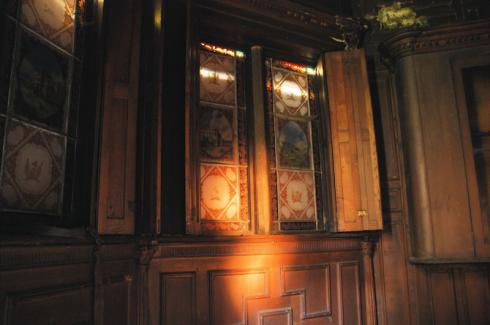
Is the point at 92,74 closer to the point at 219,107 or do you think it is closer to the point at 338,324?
the point at 219,107

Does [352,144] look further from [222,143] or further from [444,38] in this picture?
[444,38]

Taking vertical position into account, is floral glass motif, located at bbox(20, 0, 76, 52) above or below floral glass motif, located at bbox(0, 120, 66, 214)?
above

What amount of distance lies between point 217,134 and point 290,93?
0.81m

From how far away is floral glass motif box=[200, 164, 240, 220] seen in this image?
9.48 feet

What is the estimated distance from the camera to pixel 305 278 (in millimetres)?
3008

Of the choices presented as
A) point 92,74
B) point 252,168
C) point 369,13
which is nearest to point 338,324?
point 252,168

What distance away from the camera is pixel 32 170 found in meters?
1.82

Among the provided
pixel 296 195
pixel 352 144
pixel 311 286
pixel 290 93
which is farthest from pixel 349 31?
pixel 311 286

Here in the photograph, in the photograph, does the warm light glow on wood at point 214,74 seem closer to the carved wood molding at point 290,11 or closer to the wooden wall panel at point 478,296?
the carved wood molding at point 290,11

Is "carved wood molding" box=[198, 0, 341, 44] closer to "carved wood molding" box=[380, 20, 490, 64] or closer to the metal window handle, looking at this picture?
"carved wood molding" box=[380, 20, 490, 64]

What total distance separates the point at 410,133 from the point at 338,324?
1.55 meters

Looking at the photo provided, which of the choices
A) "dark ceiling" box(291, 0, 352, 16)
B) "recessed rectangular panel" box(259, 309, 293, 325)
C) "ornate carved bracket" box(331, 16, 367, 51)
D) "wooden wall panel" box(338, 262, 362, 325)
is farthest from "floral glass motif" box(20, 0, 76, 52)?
"wooden wall panel" box(338, 262, 362, 325)

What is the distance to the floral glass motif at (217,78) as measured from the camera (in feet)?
10.1

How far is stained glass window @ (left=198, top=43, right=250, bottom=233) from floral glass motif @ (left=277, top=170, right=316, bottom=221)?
318mm
